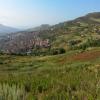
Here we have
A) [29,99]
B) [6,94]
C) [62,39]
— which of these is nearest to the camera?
[6,94]

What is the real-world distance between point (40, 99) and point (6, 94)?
155cm

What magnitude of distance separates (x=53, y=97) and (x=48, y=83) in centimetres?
299

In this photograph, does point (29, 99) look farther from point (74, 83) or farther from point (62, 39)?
point (62, 39)

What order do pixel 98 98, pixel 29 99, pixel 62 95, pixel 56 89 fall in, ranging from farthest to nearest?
pixel 56 89 → pixel 62 95 → pixel 29 99 → pixel 98 98

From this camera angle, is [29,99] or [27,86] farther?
[27,86]

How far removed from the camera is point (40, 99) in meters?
8.34

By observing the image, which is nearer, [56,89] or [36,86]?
[56,89]

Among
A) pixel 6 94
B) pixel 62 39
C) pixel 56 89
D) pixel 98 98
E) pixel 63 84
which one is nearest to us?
pixel 98 98

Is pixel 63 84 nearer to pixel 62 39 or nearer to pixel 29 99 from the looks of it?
pixel 29 99

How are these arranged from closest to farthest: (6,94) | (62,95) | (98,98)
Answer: (98,98) < (6,94) < (62,95)

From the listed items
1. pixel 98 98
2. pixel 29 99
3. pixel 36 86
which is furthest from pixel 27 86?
pixel 98 98

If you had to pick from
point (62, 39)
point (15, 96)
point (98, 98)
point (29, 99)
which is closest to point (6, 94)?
point (15, 96)

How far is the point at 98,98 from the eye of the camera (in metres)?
6.61

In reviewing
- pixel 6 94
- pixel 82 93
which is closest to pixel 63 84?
pixel 82 93
